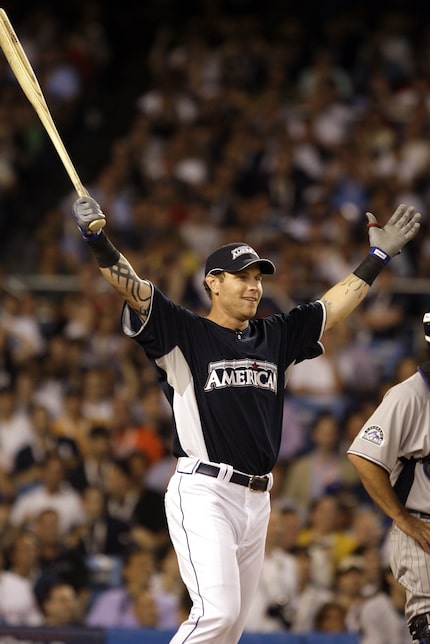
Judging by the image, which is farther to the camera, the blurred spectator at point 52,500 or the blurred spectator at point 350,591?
the blurred spectator at point 52,500

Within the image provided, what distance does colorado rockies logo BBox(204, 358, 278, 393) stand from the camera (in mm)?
5195

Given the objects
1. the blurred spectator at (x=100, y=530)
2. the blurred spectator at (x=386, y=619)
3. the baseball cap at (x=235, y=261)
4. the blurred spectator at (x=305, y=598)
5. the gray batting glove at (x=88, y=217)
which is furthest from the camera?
the blurred spectator at (x=100, y=530)

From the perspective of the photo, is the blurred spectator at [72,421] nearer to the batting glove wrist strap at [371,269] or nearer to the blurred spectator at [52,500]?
the blurred spectator at [52,500]

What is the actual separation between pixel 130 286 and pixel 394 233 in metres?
1.42

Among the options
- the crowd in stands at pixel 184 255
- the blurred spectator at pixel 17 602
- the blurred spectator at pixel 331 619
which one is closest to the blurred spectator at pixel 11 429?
the crowd in stands at pixel 184 255

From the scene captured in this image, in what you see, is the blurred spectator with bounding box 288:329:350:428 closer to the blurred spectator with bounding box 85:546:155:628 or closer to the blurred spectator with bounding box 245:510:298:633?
the blurred spectator with bounding box 245:510:298:633

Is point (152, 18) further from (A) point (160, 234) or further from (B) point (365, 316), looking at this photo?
(B) point (365, 316)

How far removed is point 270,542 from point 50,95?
766 cm

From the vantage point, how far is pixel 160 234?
11.7 m

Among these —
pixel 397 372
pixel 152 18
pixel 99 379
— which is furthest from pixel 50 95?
pixel 397 372

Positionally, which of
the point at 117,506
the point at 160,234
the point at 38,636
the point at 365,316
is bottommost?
the point at 38,636

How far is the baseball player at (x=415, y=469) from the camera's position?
5004mm

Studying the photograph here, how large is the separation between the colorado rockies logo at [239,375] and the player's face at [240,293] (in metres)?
0.24

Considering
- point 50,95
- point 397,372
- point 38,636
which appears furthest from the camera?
point 50,95
